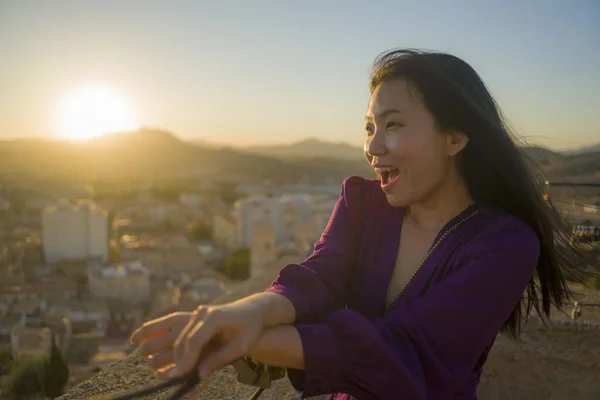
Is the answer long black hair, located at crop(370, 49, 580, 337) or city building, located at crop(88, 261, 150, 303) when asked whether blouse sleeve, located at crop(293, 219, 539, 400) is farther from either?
city building, located at crop(88, 261, 150, 303)

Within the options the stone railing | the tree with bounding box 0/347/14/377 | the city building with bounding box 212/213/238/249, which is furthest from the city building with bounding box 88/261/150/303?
the stone railing

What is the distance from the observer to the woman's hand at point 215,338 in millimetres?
499

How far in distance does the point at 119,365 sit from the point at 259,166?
32418 millimetres

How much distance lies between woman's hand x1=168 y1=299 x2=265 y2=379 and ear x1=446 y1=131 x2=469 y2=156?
0.36 meters

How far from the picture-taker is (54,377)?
578 centimetres

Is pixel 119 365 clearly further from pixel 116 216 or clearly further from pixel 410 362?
pixel 116 216

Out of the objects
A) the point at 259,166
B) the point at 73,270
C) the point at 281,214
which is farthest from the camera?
the point at 259,166

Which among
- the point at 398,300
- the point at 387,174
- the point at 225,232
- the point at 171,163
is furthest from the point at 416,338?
the point at 171,163

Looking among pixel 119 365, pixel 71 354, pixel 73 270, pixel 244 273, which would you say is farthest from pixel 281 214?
pixel 119 365

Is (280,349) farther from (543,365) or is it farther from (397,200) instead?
(543,365)

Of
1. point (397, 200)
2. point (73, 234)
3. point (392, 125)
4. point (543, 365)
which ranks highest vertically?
point (392, 125)

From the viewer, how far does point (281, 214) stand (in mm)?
17797

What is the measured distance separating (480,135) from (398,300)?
0.26 m

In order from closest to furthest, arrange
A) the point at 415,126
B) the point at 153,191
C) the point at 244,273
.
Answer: the point at 415,126 → the point at 244,273 → the point at 153,191
